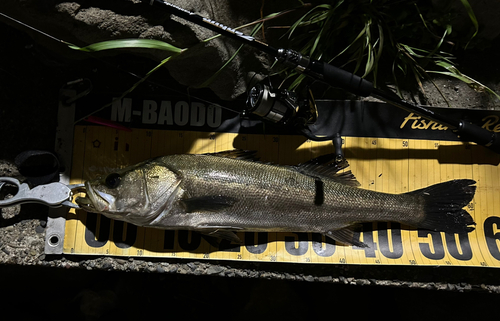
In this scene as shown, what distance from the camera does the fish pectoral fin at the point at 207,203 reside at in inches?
91.7

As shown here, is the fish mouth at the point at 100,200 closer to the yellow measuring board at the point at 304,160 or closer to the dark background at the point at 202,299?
the yellow measuring board at the point at 304,160

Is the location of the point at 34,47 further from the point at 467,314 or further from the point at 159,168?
the point at 467,314

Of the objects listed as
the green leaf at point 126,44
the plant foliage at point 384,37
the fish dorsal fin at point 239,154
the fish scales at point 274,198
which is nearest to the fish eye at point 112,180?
the fish scales at point 274,198

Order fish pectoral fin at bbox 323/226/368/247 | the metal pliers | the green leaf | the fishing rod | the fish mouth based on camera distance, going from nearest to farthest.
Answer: the fishing rod, the green leaf, the fish mouth, the metal pliers, fish pectoral fin at bbox 323/226/368/247

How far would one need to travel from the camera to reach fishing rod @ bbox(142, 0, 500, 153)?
2.02 meters

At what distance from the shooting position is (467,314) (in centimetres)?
306

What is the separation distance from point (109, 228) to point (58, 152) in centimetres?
74

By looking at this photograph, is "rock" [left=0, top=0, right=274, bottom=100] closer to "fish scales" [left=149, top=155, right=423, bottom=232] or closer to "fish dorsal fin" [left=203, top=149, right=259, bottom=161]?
"fish dorsal fin" [left=203, top=149, right=259, bottom=161]

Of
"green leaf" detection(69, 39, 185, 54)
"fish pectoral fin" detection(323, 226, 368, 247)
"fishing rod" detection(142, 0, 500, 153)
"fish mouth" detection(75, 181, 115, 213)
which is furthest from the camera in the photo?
"fish pectoral fin" detection(323, 226, 368, 247)

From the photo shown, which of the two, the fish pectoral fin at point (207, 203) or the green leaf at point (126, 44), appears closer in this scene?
the green leaf at point (126, 44)

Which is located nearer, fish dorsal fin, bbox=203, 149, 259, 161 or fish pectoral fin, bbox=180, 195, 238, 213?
fish pectoral fin, bbox=180, 195, 238, 213

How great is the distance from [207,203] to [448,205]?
1.91 meters

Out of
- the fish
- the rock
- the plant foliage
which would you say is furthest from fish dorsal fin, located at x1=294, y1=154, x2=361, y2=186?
the rock

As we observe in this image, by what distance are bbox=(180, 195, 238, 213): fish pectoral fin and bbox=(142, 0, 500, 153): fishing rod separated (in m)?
0.68
